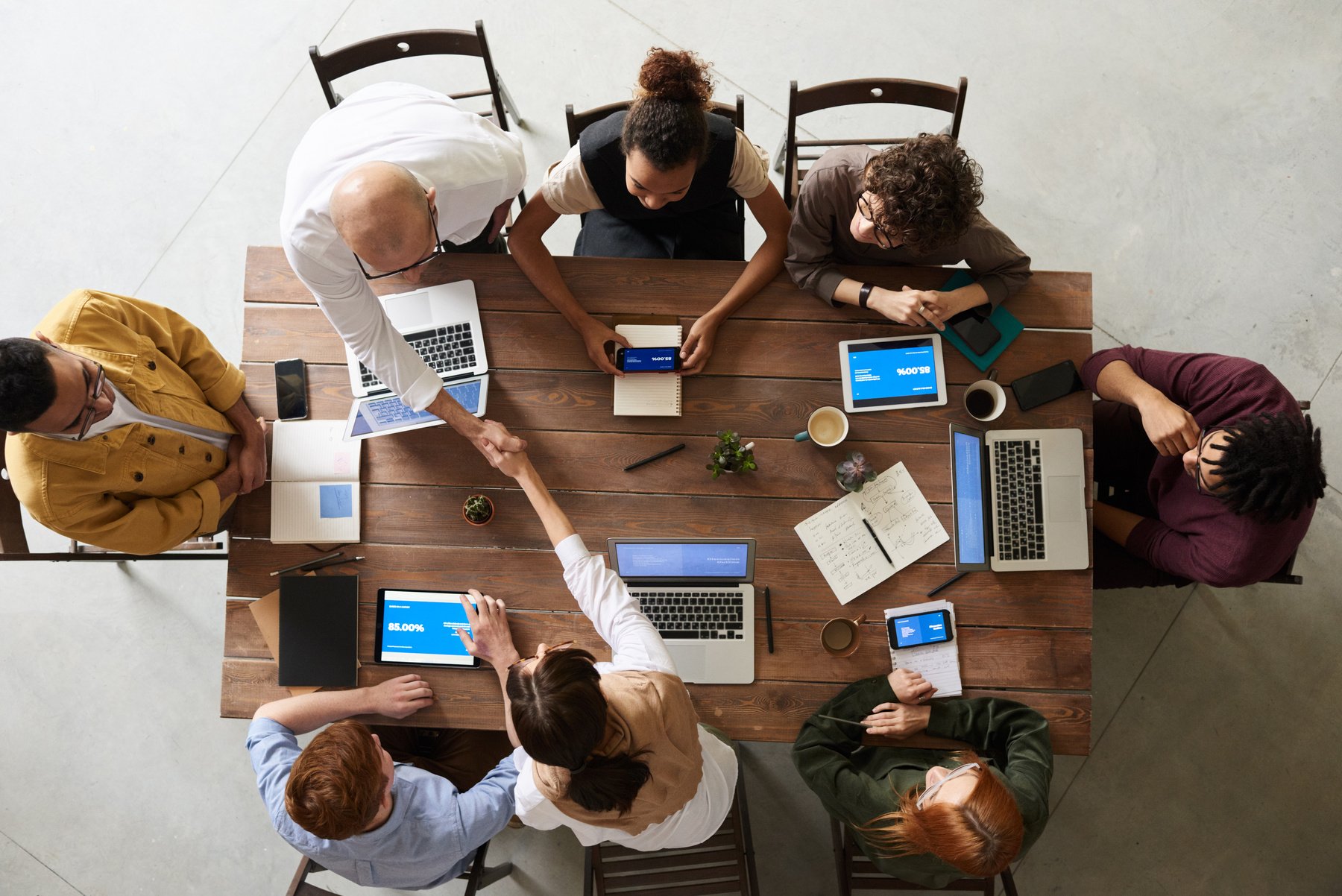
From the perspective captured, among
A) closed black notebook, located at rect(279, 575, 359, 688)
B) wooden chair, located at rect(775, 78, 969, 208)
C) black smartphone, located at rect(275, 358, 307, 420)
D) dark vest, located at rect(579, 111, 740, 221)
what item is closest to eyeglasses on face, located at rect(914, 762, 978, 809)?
closed black notebook, located at rect(279, 575, 359, 688)

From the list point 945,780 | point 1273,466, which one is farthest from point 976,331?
point 945,780

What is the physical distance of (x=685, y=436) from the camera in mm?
2062

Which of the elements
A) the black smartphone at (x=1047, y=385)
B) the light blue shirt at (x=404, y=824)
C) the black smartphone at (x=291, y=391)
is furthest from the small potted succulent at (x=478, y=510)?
the black smartphone at (x=1047, y=385)

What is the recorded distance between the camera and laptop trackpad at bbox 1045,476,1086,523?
1972 mm

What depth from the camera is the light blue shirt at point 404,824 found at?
6.13 feet

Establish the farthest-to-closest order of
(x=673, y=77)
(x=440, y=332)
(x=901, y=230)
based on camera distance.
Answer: (x=440, y=332) → (x=901, y=230) → (x=673, y=77)

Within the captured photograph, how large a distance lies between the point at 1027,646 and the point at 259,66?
3.45 m

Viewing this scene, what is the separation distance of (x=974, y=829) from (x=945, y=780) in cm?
15

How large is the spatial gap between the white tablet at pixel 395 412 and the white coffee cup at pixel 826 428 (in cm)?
85

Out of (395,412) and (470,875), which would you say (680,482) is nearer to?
(395,412)

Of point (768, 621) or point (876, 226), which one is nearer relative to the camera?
point (876, 226)

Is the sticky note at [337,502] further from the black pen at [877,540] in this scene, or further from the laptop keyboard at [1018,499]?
the laptop keyboard at [1018,499]

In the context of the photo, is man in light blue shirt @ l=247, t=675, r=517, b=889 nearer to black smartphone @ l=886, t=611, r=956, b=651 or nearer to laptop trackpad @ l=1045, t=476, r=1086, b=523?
black smartphone @ l=886, t=611, r=956, b=651

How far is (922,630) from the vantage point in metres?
1.95
